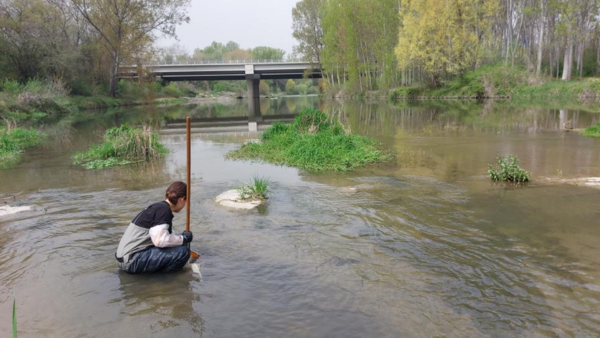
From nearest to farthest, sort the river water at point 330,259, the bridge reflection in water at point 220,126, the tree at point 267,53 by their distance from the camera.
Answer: the river water at point 330,259 < the bridge reflection in water at point 220,126 < the tree at point 267,53

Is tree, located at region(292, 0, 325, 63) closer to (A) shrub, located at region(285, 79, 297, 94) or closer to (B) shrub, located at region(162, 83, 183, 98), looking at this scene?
(B) shrub, located at region(162, 83, 183, 98)

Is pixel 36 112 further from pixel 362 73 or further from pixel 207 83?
pixel 207 83

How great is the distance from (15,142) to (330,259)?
53.4 ft

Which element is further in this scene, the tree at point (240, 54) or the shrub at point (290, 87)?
the tree at point (240, 54)

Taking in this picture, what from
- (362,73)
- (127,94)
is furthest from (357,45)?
(127,94)

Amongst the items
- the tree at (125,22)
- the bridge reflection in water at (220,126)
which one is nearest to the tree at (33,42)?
the tree at (125,22)

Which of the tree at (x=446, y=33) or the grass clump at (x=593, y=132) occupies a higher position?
the tree at (x=446, y=33)

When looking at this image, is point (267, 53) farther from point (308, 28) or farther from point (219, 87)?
point (308, 28)

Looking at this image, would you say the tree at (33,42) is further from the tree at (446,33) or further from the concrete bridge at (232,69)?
the tree at (446,33)

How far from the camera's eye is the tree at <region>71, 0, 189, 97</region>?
44.6 meters

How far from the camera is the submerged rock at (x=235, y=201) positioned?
7.84m

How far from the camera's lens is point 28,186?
10.0 m

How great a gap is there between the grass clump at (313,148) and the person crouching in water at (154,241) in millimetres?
6249

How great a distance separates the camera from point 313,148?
12.2 m
